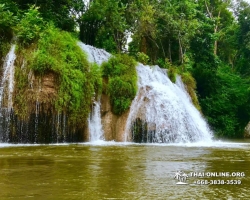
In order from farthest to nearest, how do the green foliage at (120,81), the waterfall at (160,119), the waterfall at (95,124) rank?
the green foliage at (120,81), the waterfall at (160,119), the waterfall at (95,124)

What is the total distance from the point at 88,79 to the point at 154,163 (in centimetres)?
855

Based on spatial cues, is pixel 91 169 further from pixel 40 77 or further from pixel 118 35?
pixel 118 35

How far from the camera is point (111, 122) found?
15.8 meters

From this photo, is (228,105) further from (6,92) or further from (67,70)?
(6,92)

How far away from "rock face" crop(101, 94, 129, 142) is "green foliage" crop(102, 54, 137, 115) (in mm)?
197

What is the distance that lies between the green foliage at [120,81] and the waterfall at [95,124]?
2.58 ft

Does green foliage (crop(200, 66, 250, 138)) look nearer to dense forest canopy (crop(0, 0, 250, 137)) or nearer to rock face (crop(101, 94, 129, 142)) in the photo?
dense forest canopy (crop(0, 0, 250, 137))

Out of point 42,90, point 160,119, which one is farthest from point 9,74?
point 160,119

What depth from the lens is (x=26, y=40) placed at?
14.9 meters

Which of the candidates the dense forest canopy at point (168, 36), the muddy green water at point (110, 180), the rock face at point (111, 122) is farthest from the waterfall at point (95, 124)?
the muddy green water at point (110, 180)

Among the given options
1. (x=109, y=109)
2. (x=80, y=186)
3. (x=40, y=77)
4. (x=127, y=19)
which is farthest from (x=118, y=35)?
(x=80, y=186)

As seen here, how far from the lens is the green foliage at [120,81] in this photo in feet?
52.3

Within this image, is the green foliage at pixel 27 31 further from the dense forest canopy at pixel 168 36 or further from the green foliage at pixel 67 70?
the dense forest canopy at pixel 168 36

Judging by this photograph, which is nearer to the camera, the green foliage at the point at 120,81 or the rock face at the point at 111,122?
the rock face at the point at 111,122
